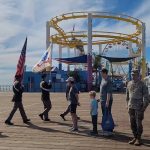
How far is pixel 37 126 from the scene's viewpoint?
13.2 m

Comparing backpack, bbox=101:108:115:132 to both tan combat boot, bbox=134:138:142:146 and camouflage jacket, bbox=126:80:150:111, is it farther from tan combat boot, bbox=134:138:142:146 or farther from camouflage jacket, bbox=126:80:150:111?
camouflage jacket, bbox=126:80:150:111

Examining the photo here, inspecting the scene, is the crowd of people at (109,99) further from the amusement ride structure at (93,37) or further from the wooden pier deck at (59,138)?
the amusement ride structure at (93,37)

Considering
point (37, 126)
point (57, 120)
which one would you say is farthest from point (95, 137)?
point (57, 120)

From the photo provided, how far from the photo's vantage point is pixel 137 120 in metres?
9.59

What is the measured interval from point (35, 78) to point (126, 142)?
4405 cm

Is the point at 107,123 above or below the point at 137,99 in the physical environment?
below

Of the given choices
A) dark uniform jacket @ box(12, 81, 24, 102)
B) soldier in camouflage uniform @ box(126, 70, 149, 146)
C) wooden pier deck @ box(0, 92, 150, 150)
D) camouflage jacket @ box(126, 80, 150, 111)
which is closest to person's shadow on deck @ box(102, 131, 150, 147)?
wooden pier deck @ box(0, 92, 150, 150)

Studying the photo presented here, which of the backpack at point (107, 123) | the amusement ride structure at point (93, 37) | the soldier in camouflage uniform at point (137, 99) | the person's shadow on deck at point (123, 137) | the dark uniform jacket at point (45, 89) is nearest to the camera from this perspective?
the soldier in camouflage uniform at point (137, 99)

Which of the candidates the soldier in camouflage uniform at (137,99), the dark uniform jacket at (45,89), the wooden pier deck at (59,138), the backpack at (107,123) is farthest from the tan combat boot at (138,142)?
the dark uniform jacket at (45,89)

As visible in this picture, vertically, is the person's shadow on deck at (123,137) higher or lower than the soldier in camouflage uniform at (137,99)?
lower

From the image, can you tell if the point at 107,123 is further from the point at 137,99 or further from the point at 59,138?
the point at 137,99

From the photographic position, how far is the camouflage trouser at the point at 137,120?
952 centimetres

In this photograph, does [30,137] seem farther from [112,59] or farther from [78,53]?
[78,53]

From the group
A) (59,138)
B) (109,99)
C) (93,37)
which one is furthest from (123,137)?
(93,37)
